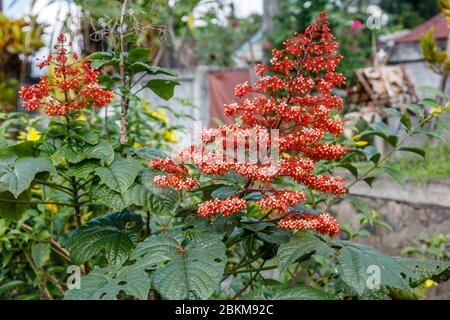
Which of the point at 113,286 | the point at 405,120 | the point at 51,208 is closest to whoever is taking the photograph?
the point at 113,286

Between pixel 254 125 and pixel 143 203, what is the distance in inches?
14.3

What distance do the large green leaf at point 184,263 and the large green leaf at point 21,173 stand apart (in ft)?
1.05

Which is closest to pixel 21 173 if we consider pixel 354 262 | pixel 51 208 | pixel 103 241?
pixel 103 241

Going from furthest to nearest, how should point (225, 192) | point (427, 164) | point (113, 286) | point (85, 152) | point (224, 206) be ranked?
point (427, 164) < point (85, 152) < point (225, 192) < point (224, 206) < point (113, 286)

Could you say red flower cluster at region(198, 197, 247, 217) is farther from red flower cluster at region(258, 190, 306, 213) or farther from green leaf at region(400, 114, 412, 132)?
green leaf at region(400, 114, 412, 132)

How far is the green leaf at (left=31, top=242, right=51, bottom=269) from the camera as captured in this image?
80.7 inches


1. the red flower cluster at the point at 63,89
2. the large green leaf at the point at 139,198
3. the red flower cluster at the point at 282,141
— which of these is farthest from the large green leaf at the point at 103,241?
the red flower cluster at the point at 63,89

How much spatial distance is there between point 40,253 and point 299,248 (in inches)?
43.9

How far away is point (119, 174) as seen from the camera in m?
1.53

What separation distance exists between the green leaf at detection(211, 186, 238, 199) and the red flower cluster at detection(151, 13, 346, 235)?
2cm

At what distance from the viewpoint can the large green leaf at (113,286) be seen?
1.19m

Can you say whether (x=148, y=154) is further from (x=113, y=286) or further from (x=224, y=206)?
(x=113, y=286)

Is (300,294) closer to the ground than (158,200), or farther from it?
closer to the ground
